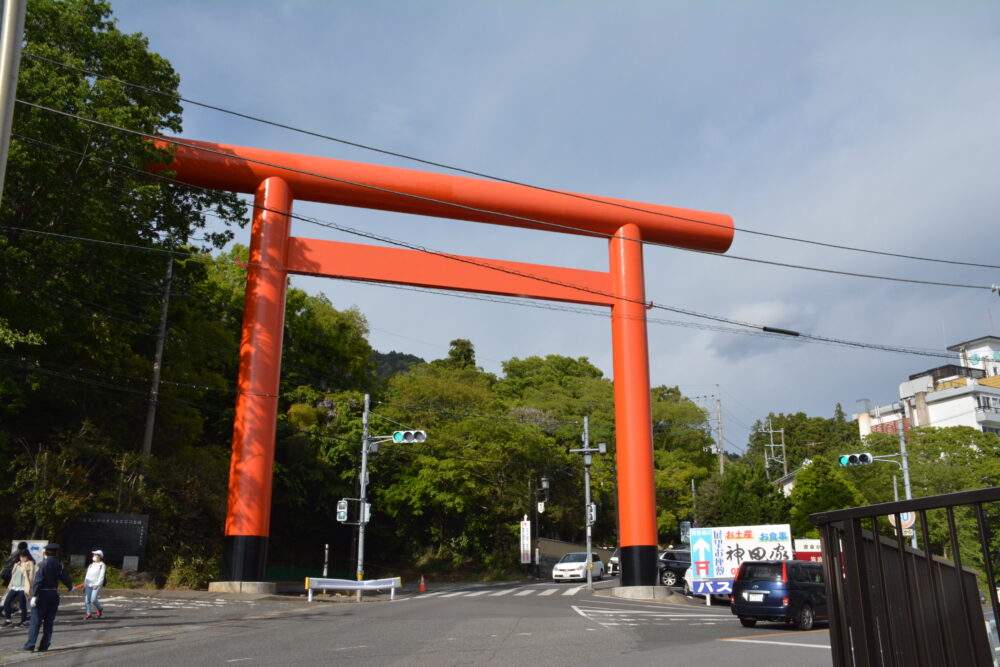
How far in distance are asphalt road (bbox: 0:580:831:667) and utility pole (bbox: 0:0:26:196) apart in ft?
18.3

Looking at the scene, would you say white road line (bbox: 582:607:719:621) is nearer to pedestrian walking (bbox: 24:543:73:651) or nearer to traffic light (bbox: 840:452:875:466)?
pedestrian walking (bbox: 24:543:73:651)

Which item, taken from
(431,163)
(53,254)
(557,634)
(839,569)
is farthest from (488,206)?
(839,569)

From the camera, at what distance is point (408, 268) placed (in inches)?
826

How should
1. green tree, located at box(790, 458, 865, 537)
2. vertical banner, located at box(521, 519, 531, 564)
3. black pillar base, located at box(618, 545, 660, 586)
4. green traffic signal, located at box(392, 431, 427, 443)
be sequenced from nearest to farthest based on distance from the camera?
black pillar base, located at box(618, 545, 660, 586) → green traffic signal, located at box(392, 431, 427, 443) → vertical banner, located at box(521, 519, 531, 564) → green tree, located at box(790, 458, 865, 537)

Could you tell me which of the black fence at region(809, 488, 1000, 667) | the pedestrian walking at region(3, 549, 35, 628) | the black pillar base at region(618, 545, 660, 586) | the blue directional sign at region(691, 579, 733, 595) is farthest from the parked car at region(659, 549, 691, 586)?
the black fence at region(809, 488, 1000, 667)

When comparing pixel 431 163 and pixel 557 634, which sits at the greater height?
pixel 431 163

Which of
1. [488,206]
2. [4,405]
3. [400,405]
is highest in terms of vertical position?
[488,206]

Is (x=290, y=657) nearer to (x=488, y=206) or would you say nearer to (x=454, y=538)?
(x=488, y=206)

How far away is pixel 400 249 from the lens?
827 inches

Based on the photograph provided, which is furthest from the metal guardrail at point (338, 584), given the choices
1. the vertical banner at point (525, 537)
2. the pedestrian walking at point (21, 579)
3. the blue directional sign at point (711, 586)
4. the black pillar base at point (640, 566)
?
the vertical banner at point (525, 537)

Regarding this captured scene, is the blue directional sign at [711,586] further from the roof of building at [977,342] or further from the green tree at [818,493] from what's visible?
the roof of building at [977,342]

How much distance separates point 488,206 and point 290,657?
1488cm

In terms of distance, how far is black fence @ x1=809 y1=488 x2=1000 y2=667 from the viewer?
3.08m

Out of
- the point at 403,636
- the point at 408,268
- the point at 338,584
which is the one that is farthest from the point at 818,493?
the point at 403,636
